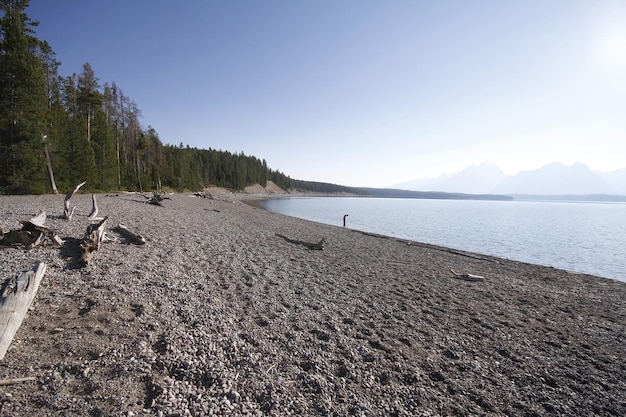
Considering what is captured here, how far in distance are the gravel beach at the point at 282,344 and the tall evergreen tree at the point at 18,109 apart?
2044 centimetres

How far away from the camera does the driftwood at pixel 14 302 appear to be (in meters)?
4.44

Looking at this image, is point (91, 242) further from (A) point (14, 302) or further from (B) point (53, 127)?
(B) point (53, 127)

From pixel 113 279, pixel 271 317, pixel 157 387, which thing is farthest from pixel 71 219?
pixel 157 387

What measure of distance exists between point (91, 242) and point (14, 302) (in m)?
4.22

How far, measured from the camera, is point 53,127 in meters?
30.3

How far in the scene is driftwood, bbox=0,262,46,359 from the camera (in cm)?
444

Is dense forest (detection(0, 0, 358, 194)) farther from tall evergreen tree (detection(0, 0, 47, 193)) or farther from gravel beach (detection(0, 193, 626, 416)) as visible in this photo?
gravel beach (detection(0, 193, 626, 416))

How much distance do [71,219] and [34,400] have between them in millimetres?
12377

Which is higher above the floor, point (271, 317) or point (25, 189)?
point (25, 189)

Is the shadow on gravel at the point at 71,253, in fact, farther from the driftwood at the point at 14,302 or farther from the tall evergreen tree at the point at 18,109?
the tall evergreen tree at the point at 18,109

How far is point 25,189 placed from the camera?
85.1 feet

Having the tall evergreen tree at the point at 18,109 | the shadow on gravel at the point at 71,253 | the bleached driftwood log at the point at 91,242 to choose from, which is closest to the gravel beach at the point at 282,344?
the shadow on gravel at the point at 71,253

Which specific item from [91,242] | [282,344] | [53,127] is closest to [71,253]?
[91,242]

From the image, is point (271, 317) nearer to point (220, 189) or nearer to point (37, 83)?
point (37, 83)
